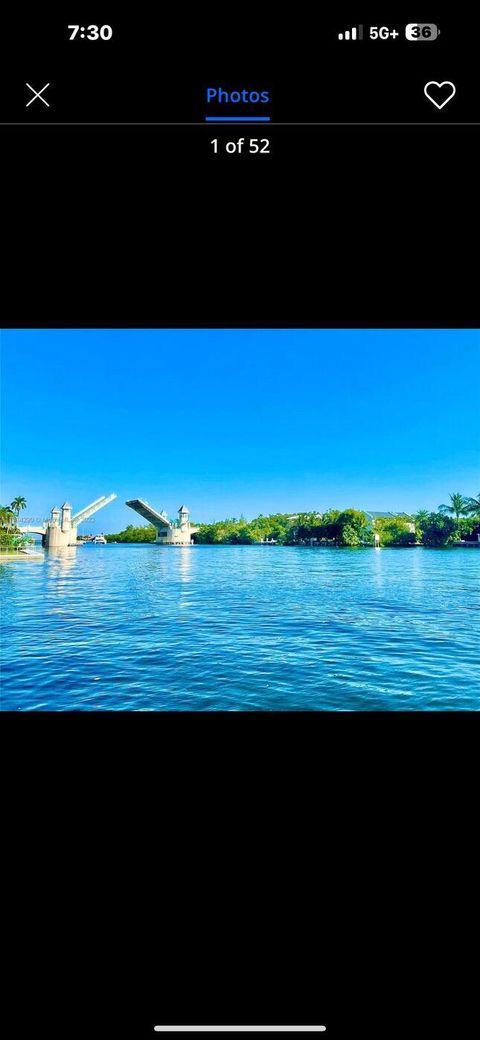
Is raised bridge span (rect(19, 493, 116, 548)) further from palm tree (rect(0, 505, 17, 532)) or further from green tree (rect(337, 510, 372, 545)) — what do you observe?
green tree (rect(337, 510, 372, 545))
